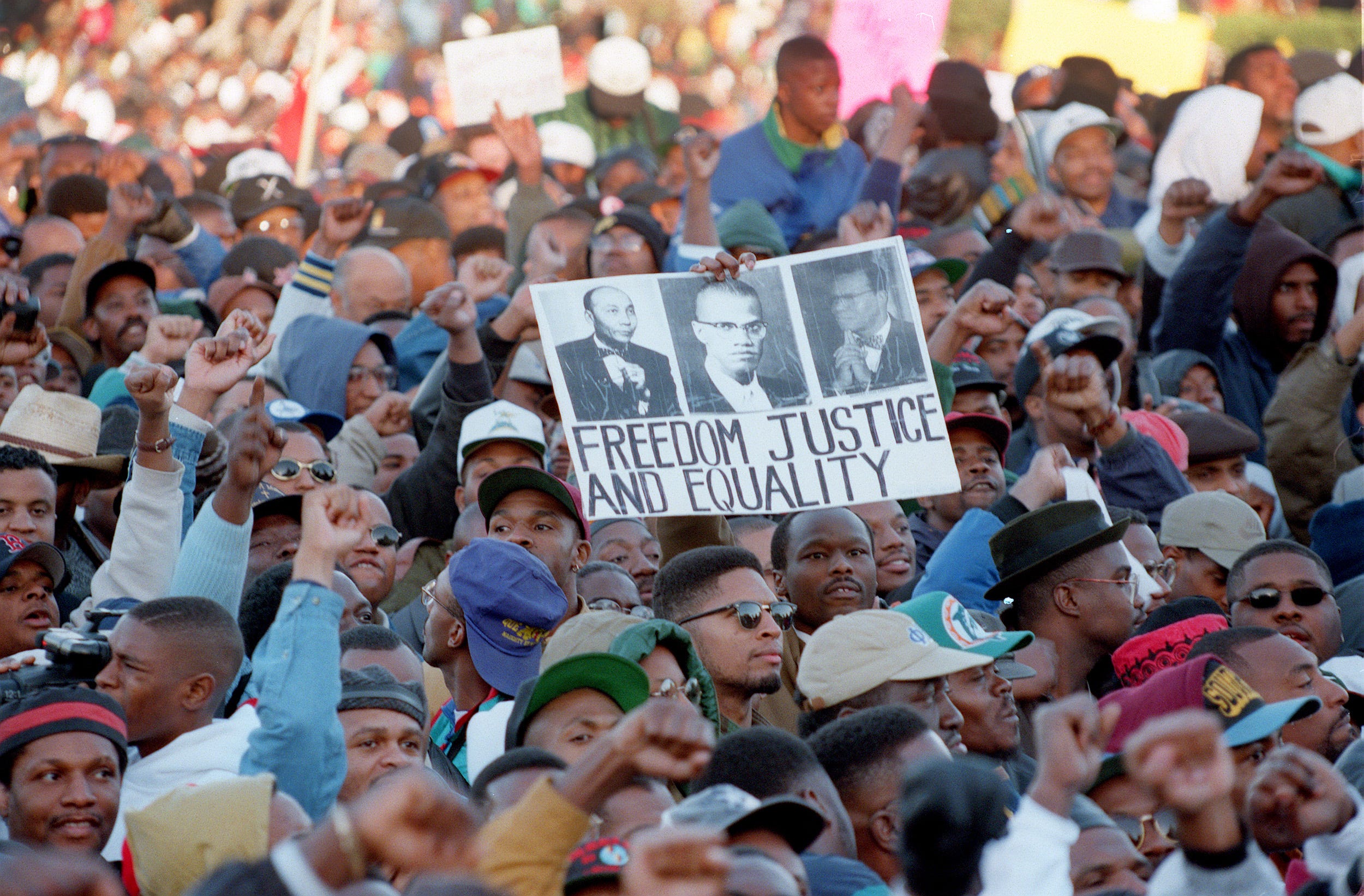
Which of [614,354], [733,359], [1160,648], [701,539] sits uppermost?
[614,354]

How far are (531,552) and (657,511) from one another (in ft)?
1.42

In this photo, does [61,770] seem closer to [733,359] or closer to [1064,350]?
[733,359]

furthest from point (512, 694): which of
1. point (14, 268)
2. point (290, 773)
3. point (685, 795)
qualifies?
point (14, 268)

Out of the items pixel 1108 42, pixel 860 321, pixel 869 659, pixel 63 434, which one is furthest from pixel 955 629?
pixel 1108 42

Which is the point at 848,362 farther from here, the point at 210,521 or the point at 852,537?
the point at 210,521

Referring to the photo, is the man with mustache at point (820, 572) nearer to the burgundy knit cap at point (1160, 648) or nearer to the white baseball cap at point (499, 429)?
the burgundy knit cap at point (1160, 648)

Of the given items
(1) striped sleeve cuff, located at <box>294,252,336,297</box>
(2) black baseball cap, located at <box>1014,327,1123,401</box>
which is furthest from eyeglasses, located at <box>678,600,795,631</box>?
(1) striped sleeve cuff, located at <box>294,252,336,297</box>

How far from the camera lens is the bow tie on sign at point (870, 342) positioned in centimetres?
630

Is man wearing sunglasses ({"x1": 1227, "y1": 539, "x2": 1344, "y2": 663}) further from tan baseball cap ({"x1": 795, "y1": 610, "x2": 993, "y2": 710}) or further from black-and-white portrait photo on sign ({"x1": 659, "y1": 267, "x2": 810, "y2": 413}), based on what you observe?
black-and-white portrait photo on sign ({"x1": 659, "y1": 267, "x2": 810, "y2": 413})

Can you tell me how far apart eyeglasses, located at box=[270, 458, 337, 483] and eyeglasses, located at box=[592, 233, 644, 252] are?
2.75 meters

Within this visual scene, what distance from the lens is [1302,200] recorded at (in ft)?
33.2

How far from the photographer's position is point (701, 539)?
257 inches

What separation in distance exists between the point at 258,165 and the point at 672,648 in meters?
8.27

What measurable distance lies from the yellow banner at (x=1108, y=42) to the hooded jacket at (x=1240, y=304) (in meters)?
4.93
